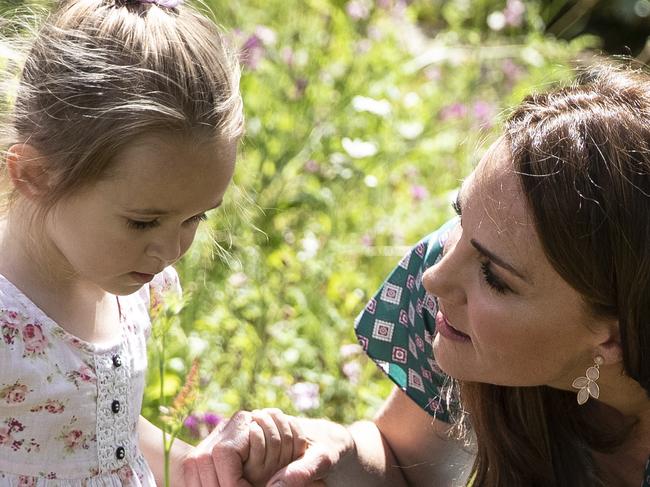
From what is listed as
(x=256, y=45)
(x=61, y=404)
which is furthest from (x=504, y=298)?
(x=256, y=45)

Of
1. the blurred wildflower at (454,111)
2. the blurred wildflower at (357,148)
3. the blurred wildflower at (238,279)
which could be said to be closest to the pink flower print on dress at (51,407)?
the blurred wildflower at (238,279)

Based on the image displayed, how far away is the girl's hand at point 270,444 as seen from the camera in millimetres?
1871

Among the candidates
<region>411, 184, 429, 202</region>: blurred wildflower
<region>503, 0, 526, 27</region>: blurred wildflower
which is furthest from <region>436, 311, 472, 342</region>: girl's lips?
<region>503, 0, 526, 27</region>: blurred wildflower

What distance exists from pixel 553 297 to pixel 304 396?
0.90 m

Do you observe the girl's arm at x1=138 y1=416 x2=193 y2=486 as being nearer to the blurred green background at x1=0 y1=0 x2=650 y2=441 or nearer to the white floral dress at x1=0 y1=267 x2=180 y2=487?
the white floral dress at x1=0 y1=267 x2=180 y2=487

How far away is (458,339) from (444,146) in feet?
6.89

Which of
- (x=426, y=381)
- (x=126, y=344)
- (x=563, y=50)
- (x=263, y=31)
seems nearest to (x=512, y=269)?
(x=426, y=381)

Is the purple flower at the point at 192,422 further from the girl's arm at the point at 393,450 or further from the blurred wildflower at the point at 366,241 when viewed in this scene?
the blurred wildflower at the point at 366,241

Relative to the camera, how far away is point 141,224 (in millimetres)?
1621

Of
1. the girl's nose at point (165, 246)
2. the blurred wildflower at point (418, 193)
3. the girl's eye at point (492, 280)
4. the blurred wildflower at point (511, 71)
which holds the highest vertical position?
the girl's eye at point (492, 280)

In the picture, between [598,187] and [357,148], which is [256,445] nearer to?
[598,187]

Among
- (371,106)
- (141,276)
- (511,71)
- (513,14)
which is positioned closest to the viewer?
(141,276)

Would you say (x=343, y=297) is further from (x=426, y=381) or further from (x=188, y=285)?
(x=426, y=381)

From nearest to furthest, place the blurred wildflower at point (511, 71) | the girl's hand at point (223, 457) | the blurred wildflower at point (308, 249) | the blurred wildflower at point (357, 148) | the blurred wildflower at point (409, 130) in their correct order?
the girl's hand at point (223, 457) → the blurred wildflower at point (308, 249) → the blurred wildflower at point (357, 148) → the blurred wildflower at point (409, 130) → the blurred wildflower at point (511, 71)
